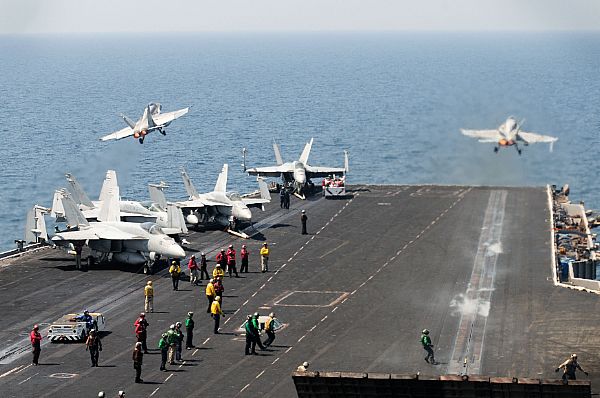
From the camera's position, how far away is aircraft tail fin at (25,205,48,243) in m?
71.4

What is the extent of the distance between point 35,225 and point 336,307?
2313 centimetres

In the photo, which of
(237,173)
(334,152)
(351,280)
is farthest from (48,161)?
(351,280)

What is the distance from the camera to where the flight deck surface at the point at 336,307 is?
153 ft

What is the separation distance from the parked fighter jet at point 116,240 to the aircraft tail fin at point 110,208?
4.65ft

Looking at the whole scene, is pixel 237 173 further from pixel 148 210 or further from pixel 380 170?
pixel 148 210

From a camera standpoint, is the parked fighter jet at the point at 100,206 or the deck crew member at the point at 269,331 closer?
A: the deck crew member at the point at 269,331

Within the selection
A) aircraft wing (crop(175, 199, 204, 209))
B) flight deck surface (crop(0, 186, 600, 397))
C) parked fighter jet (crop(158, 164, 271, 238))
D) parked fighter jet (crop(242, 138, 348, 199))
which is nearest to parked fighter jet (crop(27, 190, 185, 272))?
flight deck surface (crop(0, 186, 600, 397))

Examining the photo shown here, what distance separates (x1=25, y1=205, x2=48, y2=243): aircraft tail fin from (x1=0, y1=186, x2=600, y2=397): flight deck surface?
3.85 ft

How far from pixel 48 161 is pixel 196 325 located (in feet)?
286

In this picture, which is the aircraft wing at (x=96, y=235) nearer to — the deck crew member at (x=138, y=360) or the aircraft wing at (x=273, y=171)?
the deck crew member at (x=138, y=360)

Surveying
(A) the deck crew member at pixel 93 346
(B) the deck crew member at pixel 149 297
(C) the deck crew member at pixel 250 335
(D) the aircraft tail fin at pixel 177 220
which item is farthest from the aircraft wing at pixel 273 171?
(A) the deck crew member at pixel 93 346

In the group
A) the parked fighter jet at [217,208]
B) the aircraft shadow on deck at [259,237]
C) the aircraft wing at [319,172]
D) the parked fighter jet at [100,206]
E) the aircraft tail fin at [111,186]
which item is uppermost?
the aircraft tail fin at [111,186]

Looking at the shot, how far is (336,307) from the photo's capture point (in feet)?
190

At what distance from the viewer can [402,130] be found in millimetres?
171000
